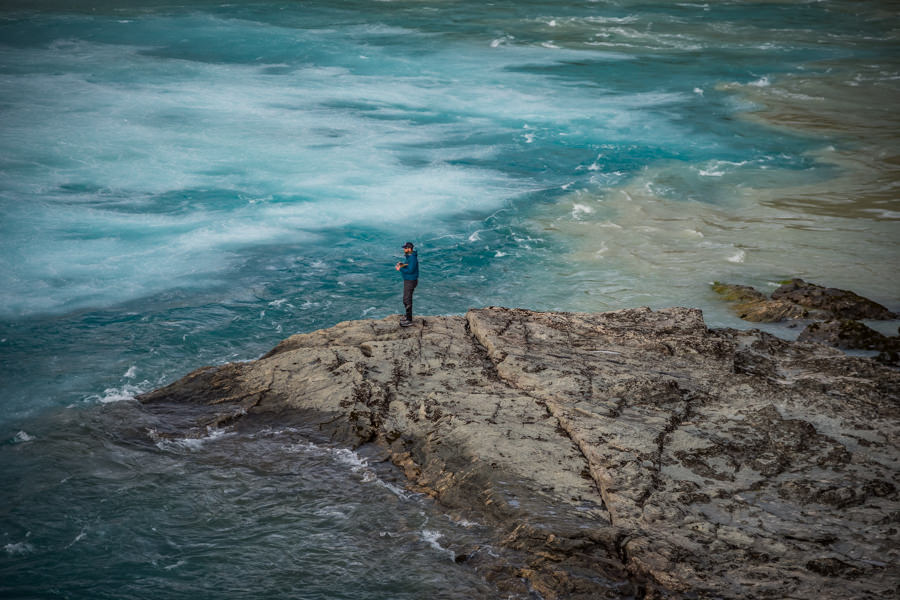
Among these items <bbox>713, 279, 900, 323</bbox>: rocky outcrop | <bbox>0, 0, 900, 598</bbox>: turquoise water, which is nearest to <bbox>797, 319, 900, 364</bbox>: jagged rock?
<bbox>713, 279, 900, 323</bbox>: rocky outcrop

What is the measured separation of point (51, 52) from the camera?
41938 mm

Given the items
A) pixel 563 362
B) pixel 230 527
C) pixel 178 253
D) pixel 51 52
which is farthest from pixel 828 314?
pixel 51 52

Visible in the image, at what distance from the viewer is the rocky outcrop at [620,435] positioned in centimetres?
855

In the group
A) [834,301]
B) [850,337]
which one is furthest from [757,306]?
[850,337]

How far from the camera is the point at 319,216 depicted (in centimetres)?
2514

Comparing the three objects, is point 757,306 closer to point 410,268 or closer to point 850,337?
point 850,337

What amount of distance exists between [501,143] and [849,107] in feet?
53.7

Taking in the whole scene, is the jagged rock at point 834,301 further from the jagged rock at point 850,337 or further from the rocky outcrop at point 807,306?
the jagged rock at point 850,337

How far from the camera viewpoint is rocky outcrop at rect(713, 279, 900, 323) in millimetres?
16922

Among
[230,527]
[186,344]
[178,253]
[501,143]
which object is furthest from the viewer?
[501,143]

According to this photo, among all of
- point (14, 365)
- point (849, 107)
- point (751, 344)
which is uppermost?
point (849, 107)

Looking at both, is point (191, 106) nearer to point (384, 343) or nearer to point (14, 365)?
point (14, 365)

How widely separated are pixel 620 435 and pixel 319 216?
1646cm

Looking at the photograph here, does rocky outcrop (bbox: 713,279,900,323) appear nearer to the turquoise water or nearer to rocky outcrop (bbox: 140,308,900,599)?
the turquoise water
